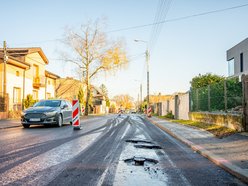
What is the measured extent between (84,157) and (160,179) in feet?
7.22

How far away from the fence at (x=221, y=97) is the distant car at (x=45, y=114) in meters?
7.76

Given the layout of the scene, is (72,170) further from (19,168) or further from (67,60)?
(67,60)

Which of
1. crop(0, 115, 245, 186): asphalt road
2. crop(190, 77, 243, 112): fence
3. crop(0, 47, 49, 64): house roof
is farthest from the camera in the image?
crop(0, 47, 49, 64): house roof

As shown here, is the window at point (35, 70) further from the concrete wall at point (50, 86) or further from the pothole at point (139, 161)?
the pothole at point (139, 161)

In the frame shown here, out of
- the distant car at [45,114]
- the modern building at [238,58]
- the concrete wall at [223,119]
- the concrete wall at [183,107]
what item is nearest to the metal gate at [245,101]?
the concrete wall at [223,119]

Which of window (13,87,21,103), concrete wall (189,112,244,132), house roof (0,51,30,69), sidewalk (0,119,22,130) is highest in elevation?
house roof (0,51,30,69)

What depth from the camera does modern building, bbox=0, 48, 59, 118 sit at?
28.4 m

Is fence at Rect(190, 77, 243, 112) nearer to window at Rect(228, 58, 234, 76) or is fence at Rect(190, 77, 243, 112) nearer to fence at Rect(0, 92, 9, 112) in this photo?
fence at Rect(0, 92, 9, 112)

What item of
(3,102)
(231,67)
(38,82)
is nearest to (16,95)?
(38,82)

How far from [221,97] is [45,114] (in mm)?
8394

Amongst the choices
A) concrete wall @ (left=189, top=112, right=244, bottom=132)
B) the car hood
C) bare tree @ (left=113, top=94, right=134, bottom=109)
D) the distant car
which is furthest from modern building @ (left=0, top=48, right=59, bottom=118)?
bare tree @ (left=113, top=94, right=134, bottom=109)

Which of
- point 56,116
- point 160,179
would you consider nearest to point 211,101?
point 56,116

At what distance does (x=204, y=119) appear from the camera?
50.9 feet

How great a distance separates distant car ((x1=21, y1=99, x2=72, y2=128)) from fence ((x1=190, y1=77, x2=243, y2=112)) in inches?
305
